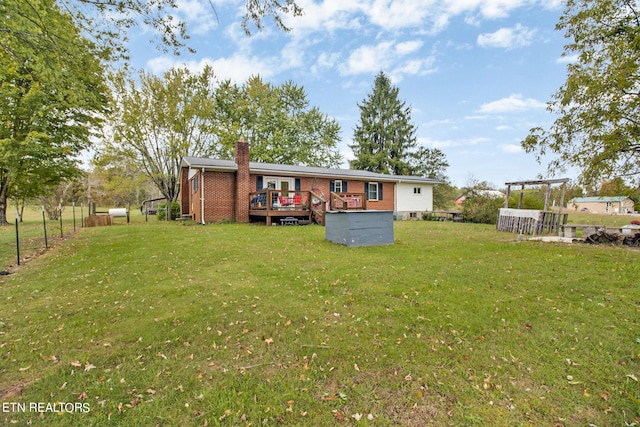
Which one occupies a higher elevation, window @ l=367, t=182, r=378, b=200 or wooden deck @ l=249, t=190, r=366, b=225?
window @ l=367, t=182, r=378, b=200

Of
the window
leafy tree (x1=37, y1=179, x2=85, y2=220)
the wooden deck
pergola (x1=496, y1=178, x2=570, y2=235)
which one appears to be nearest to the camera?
pergola (x1=496, y1=178, x2=570, y2=235)

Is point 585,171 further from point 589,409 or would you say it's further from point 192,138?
point 192,138

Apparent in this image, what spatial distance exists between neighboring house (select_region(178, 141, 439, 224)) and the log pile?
8761mm

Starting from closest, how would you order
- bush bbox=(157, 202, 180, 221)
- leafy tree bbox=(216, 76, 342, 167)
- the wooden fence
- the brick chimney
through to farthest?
the wooden fence < the brick chimney < bush bbox=(157, 202, 180, 221) < leafy tree bbox=(216, 76, 342, 167)

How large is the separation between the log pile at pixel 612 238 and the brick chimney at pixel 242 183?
1401cm

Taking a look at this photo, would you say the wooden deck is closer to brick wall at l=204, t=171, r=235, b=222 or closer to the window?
brick wall at l=204, t=171, r=235, b=222

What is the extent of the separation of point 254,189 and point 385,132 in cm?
2468

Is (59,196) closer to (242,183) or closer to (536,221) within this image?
(242,183)

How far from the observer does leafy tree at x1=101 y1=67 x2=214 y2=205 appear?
19.7 m

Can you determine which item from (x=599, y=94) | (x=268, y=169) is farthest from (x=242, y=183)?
(x=599, y=94)

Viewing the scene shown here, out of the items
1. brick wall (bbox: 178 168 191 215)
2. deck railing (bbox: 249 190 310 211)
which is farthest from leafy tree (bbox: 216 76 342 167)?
deck railing (bbox: 249 190 310 211)

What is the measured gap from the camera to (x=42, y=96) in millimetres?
13164

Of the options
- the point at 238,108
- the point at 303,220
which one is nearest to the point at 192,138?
the point at 238,108

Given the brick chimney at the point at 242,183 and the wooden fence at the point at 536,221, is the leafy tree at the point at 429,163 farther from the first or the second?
the brick chimney at the point at 242,183
